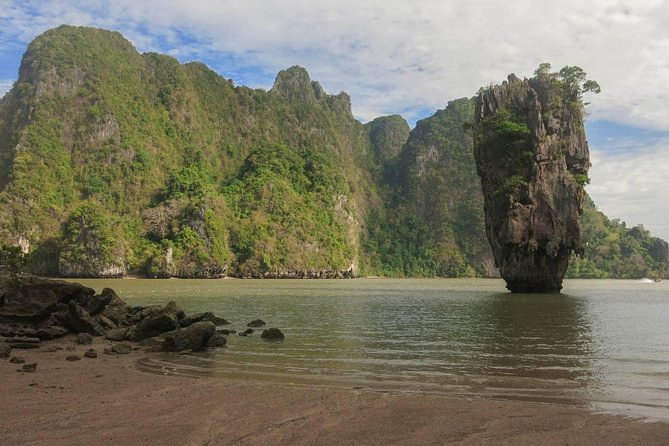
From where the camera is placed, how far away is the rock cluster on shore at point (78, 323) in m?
16.3

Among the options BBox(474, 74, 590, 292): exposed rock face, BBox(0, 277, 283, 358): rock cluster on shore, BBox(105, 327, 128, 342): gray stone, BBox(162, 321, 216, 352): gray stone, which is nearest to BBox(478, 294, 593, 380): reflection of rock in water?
BBox(0, 277, 283, 358): rock cluster on shore

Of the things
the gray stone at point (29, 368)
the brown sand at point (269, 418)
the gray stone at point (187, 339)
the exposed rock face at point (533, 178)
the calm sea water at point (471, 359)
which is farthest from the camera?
the exposed rock face at point (533, 178)

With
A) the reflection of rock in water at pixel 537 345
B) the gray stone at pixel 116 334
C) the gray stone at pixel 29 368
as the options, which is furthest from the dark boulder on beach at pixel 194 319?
the reflection of rock in water at pixel 537 345

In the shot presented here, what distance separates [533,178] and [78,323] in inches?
1890

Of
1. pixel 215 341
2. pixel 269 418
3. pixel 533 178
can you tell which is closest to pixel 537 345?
pixel 215 341

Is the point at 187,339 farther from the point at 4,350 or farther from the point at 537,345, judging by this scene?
the point at 537,345

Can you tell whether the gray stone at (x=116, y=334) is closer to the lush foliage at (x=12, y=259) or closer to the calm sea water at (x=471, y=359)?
the calm sea water at (x=471, y=359)

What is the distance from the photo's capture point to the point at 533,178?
54.7 meters

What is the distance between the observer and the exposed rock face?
54438 mm

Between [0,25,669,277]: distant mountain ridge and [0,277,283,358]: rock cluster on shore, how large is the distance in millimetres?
91194

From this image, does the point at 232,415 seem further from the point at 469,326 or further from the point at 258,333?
the point at 469,326

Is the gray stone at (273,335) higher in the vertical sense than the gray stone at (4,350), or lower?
lower

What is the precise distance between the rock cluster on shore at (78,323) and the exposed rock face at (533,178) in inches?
1658

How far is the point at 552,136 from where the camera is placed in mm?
57375
